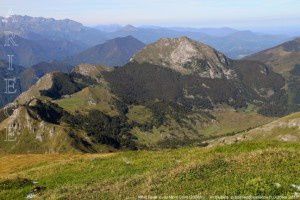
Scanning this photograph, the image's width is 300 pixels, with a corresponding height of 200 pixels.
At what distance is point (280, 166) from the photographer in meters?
28.6

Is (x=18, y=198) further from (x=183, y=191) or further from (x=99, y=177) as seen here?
(x=183, y=191)

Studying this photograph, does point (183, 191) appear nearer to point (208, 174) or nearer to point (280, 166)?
point (208, 174)

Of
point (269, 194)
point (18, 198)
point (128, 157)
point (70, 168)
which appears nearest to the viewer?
point (269, 194)

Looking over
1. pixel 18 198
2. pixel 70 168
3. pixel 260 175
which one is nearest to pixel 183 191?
pixel 260 175

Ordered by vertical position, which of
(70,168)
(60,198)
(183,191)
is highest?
(183,191)

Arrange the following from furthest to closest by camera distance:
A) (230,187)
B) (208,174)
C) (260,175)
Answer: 1. (208,174)
2. (260,175)
3. (230,187)

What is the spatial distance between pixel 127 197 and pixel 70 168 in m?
21.3

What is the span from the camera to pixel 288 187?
74.4 ft

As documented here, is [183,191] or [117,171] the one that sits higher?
[183,191]

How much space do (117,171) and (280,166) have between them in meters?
15.5

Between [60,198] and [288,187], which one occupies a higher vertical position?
[288,187]

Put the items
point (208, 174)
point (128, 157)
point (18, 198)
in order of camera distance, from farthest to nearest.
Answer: point (128, 157)
point (18, 198)
point (208, 174)

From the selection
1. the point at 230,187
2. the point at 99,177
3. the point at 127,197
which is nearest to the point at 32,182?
the point at 99,177

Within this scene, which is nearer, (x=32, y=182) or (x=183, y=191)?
(x=183, y=191)
